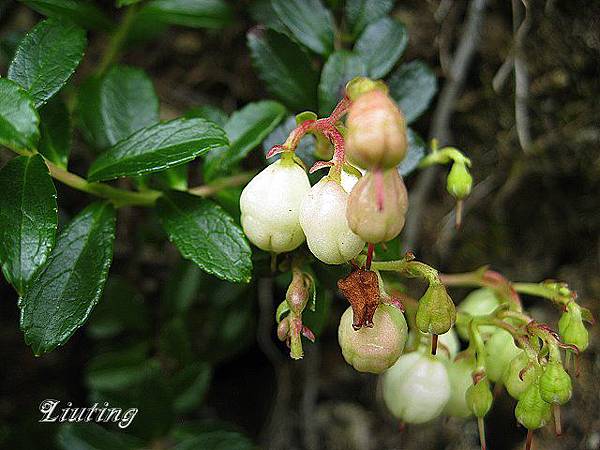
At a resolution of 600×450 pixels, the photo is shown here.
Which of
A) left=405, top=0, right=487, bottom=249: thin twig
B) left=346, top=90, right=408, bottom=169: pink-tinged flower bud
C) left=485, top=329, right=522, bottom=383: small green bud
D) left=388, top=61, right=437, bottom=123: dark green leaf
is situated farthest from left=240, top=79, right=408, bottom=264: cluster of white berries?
left=405, top=0, right=487, bottom=249: thin twig

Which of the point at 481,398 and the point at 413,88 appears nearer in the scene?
the point at 481,398

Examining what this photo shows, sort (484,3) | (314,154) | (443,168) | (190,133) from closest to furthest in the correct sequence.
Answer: (190,133) < (314,154) < (484,3) < (443,168)

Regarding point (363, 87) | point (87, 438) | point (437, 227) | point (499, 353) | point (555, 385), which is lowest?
point (437, 227)

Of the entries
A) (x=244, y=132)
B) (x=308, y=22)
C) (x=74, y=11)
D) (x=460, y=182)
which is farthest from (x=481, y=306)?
(x=74, y=11)

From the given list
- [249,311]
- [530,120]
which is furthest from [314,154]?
[530,120]

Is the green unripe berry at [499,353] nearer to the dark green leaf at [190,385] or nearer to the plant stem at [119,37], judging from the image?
the dark green leaf at [190,385]

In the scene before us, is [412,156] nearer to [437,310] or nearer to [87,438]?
[437,310]

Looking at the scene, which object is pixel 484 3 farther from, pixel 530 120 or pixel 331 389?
pixel 331 389
